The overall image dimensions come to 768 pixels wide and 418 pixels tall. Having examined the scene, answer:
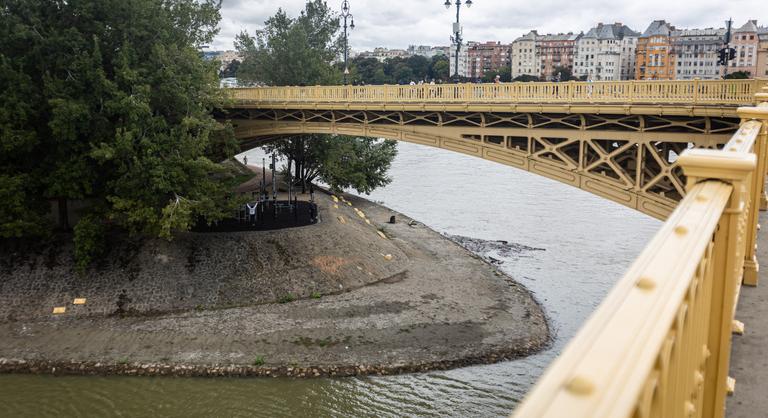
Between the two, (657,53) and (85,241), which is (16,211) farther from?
(657,53)

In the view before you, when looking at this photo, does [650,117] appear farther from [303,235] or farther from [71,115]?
[71,115]

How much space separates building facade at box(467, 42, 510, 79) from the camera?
19038 centimetres

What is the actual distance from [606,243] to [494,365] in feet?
55.1

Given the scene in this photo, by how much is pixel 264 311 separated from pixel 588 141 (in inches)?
498

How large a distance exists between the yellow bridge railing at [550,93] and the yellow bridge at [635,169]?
0.15 ft

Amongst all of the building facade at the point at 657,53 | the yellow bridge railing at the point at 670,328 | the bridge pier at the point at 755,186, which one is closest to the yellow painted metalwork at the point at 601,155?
the bridge pier at the point at 755,186

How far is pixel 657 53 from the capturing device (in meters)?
125

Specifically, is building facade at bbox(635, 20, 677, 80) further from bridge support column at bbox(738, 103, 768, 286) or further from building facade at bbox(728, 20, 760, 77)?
bridge support column at bbox(738, 103, 768, 286)

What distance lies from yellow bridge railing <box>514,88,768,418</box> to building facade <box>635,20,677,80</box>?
124m

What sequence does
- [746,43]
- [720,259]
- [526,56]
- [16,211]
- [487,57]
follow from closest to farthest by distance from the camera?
[720,259] < [16,211] < [746,43] < [526,56] < [487,57]

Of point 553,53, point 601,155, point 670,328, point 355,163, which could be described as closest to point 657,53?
point 553,53

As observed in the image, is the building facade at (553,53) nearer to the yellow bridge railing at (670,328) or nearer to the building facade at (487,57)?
the building facade at (487,57)

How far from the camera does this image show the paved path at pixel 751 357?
454 cm

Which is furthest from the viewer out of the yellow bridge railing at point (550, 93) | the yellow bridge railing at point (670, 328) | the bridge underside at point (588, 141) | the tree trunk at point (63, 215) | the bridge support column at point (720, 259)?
the tree trunk at point (63, 215)
